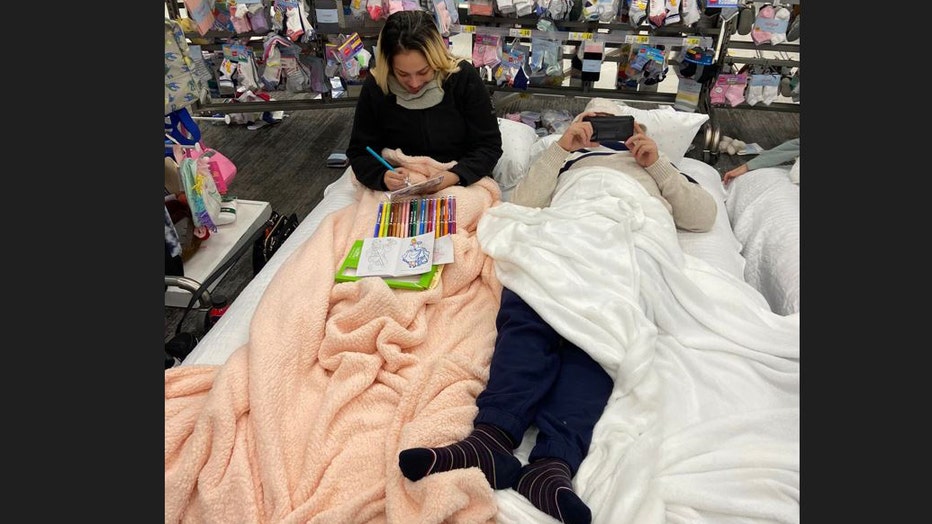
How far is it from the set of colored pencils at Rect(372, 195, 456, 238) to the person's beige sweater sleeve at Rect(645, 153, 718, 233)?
63cm

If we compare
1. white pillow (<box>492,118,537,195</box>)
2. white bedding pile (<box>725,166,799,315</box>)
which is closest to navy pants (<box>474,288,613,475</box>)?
white bedding pile (<box>725,166,799,315</box>)

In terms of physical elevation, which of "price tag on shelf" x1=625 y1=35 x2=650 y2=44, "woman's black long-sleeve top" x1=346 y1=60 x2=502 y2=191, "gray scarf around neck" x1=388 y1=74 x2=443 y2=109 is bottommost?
"woman's black long-sleeve top" x1=346 y1=60 x2=502 y2=191

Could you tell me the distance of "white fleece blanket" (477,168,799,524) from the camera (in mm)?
893

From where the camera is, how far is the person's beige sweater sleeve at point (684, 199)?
1554mm

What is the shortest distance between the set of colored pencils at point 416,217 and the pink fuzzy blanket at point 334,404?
0.19 metres

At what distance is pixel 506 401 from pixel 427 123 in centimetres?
108

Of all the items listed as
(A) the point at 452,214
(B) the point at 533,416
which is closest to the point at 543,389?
(B) the point at 533,416

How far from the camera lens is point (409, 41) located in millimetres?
1551

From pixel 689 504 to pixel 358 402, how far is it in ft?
2.07

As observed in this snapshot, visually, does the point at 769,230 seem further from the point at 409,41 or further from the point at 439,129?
the point at 409,41

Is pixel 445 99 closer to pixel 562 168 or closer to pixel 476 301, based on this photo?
pixel 562 168

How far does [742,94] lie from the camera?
278 centimetres

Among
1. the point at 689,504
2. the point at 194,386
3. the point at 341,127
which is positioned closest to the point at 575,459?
the point at 689,504

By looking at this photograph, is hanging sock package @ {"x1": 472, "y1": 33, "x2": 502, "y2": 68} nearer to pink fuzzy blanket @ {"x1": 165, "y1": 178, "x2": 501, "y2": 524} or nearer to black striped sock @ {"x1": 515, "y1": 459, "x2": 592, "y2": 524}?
pink fuzzy blanket @ {"x1": 165, "y1": 178, "x2": 501, "y2": 524}
